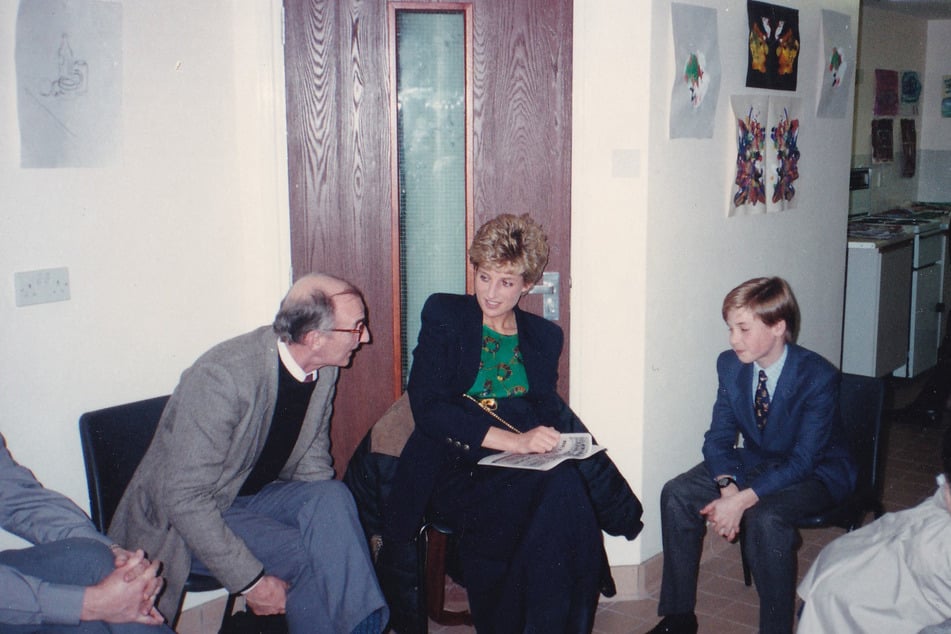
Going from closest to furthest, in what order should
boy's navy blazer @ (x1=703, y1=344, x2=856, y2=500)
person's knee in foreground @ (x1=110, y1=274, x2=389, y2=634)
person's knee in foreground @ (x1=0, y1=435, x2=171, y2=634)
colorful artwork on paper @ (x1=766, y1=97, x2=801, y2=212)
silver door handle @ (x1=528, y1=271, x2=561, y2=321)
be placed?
person's knee in foreground @ (x1=0, y1=435, x2=171, y2=634) < person's knee in foreground @ (x1=110, y1=274, x2=389, y2=634) < boy's navy blazer @ (x1=703, y1=344, x2=856, y2=500) < silver door handle @ (x1=528, y1=271, x2=561, y2=321) < colorful artwork on paper @ (x1=766, y1=97, x2=801, y2=212)

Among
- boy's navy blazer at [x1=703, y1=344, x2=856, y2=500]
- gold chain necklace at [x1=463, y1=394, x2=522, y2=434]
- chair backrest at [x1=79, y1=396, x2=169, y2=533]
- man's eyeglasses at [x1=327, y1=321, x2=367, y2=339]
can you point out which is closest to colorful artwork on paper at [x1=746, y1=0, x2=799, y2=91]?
boy's navy blazer at [x1=703, y1=344, x2=856, y2=500]

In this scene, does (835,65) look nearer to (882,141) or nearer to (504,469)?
(504,469)

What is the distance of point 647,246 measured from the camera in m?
2.94

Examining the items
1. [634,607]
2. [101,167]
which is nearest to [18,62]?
[101,167]

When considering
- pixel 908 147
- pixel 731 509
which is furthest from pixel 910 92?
pixel 731 509

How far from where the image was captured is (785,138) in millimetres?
3584

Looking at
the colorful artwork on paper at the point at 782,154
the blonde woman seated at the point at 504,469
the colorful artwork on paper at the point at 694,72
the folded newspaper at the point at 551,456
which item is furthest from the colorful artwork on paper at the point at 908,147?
the folded newspaper at the point at 551,456

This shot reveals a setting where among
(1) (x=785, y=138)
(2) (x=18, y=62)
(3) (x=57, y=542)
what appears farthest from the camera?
(1) (x=785, y=138)

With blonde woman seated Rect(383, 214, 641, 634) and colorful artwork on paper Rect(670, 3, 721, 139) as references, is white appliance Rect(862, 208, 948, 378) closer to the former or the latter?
colorful artwork on paper Rect(670, 3, 721, 139)

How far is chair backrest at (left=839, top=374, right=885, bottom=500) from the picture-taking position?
280cm

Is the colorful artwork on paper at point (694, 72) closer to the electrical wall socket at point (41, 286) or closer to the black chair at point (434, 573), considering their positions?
the black chair at point (434, 573)

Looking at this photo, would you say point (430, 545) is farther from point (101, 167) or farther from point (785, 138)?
point (785, 138)

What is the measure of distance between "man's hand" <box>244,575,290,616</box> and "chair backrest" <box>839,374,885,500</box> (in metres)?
1.76

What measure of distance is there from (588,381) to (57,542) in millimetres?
1729
